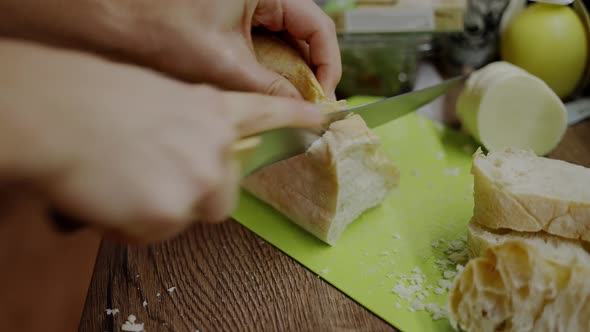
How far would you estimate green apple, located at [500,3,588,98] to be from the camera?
7.25 feet

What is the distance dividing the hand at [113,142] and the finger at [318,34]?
2.81 feet

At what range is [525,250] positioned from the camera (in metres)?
1.21

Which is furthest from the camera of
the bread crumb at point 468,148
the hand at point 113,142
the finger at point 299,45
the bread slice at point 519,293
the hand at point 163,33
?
the bread crumb at point 468,148

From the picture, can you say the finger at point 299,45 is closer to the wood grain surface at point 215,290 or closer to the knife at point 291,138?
the knife at point 291,138

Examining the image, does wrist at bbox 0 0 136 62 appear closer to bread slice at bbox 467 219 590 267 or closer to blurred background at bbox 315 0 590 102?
bread slice at bbox 467 219 590 267

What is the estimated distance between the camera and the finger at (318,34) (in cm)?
168

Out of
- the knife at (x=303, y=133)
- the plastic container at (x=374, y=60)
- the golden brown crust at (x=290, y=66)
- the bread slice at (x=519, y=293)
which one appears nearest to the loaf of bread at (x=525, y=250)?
the bread slice at (x=519, y=293)

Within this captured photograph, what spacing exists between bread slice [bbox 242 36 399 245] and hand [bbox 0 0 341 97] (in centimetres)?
18

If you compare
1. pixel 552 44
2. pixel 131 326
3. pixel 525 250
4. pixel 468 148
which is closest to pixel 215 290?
pixel 131 326

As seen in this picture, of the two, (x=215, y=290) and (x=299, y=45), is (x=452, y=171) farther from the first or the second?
(x=215, y=290)

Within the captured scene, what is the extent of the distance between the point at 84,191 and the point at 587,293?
1022 millimetres

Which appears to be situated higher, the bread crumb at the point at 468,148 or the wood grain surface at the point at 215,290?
the wood grain surface at the point at 215,290

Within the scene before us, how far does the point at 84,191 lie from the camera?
758mm

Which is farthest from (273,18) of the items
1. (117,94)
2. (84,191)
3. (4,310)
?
(4,310)
